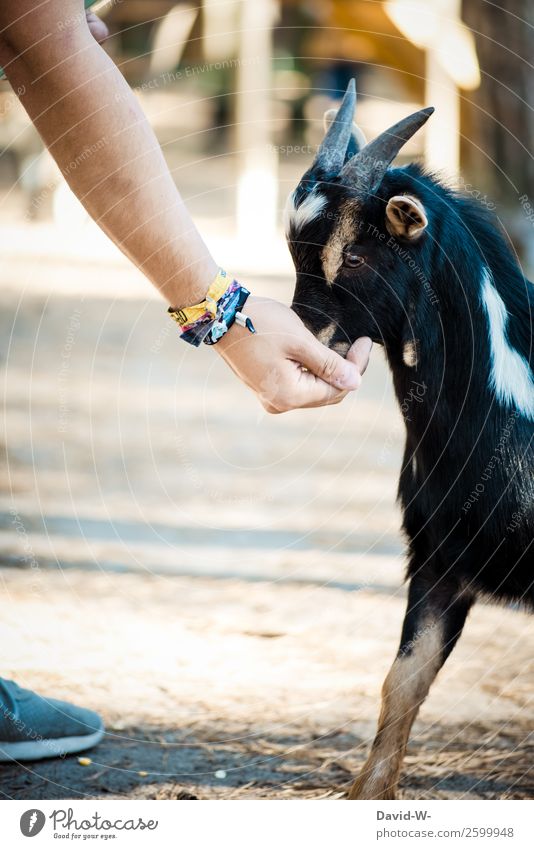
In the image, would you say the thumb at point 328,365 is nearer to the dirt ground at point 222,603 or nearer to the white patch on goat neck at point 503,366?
the white patch on goat neck at point 503,366

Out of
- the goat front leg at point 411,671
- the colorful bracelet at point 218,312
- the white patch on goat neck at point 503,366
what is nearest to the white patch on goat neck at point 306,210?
the colorful bracelet at point 218,312

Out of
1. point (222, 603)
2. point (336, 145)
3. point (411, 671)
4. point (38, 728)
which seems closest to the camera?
point (336, 145)

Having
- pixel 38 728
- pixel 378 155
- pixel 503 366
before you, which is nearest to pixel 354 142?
pixel 378 155

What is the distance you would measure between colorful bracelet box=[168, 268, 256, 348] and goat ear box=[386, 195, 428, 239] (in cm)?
48

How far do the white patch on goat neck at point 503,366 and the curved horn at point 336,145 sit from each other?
55cm

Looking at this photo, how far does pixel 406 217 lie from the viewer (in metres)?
2.88

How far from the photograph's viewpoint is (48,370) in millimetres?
10086

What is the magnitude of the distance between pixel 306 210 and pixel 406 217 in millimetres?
309

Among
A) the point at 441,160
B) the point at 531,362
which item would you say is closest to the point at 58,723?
the point at 531,362

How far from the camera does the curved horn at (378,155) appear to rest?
291 centimetres

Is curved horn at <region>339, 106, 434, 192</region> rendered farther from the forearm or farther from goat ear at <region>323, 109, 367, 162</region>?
the forearm

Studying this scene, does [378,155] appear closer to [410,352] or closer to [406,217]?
[406,217]

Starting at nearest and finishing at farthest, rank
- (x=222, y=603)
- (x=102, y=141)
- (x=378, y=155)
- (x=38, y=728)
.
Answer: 1. (x=102, y=141)
2. (x=378, y=155)
3. (x=38, y=728)
4. (x=222, y=603)
